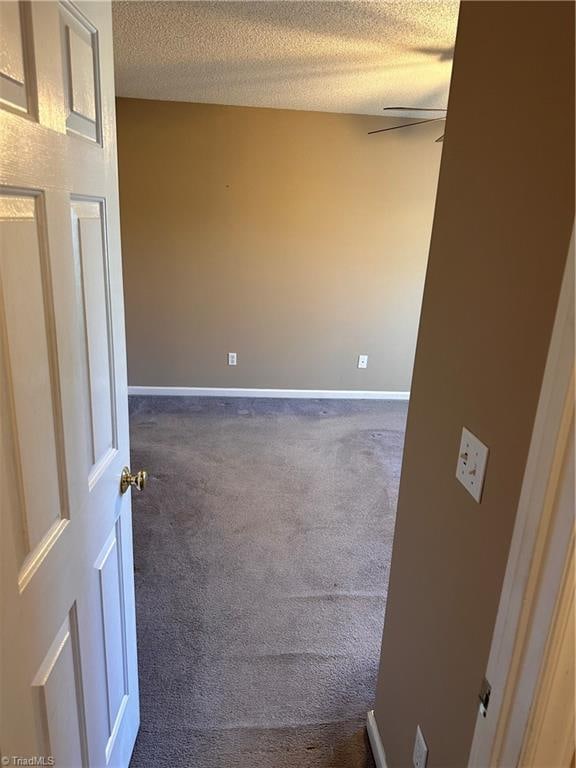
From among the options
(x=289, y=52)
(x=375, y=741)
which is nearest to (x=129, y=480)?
(x=375, y=741)

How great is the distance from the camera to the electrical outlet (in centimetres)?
125

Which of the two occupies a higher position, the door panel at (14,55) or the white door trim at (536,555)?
the door panel at (14,55)

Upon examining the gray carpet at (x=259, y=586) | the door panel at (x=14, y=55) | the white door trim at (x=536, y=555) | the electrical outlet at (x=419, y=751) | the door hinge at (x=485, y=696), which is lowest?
the gray carpet at (x=259, y=586)

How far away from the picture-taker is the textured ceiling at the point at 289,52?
221 centimetres

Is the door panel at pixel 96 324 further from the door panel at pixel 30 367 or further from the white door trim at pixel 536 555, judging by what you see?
the white door trim at pixel 536 555

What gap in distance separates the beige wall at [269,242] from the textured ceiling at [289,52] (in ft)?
1.05

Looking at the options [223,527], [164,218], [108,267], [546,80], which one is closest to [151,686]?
[223,527]

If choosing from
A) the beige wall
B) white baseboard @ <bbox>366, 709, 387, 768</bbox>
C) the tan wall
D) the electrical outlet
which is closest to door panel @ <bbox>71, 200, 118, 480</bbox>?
the tan wall

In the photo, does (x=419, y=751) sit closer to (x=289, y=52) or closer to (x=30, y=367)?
(x=30, y=367)

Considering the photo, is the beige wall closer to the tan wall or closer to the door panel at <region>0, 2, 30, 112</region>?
the tan wall

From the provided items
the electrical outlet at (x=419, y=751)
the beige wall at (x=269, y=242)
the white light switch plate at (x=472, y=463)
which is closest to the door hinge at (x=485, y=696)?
the white light switch plate at (x=472, y=463)

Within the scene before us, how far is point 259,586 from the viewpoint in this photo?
7.84 ft

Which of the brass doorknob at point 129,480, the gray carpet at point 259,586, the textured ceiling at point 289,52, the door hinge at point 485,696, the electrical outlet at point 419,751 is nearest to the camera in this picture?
the door hinge at point 485,696

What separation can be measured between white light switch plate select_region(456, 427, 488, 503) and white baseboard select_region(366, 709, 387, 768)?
1.07m
